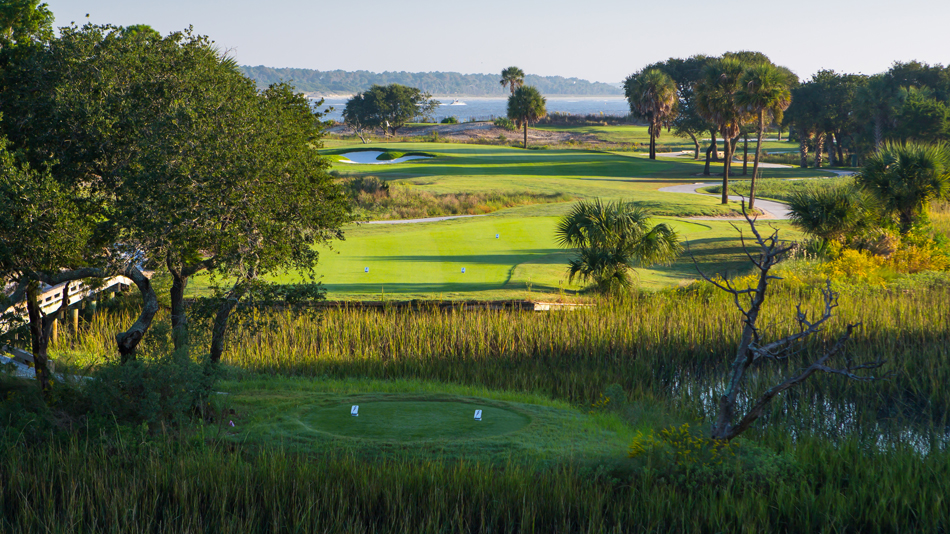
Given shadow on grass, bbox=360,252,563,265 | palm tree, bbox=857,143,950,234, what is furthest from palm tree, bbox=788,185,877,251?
shadow on grass, bbox=360,252,563,265

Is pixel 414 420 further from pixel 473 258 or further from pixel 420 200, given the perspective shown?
pixel 420 200

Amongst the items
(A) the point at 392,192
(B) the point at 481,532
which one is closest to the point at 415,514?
(B) the point at 481,532

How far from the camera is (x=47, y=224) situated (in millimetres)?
7602

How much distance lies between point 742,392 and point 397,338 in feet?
18.5

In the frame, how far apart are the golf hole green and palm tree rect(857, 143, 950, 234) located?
1699 centimetres

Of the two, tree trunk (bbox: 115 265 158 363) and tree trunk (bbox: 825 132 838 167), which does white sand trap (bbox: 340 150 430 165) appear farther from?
tree trunk (bbox: 115 265 158 363)

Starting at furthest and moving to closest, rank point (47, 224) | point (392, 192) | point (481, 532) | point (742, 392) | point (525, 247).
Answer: point (392, 192), point (525, 247), point (742, 392), point (47, 224), point (481, 532)

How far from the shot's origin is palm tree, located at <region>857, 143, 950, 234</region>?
67.2ft

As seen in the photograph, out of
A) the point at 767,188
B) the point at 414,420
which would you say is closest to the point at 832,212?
the point at 414,420

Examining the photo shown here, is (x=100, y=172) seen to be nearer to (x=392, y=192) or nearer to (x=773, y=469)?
(x=773, y=469)

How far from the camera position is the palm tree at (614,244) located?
15797mm

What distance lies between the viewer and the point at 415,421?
820 cm

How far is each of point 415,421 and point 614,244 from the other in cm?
897

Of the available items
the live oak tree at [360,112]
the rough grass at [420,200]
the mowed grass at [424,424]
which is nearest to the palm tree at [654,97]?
the rough grass at [420,200]
